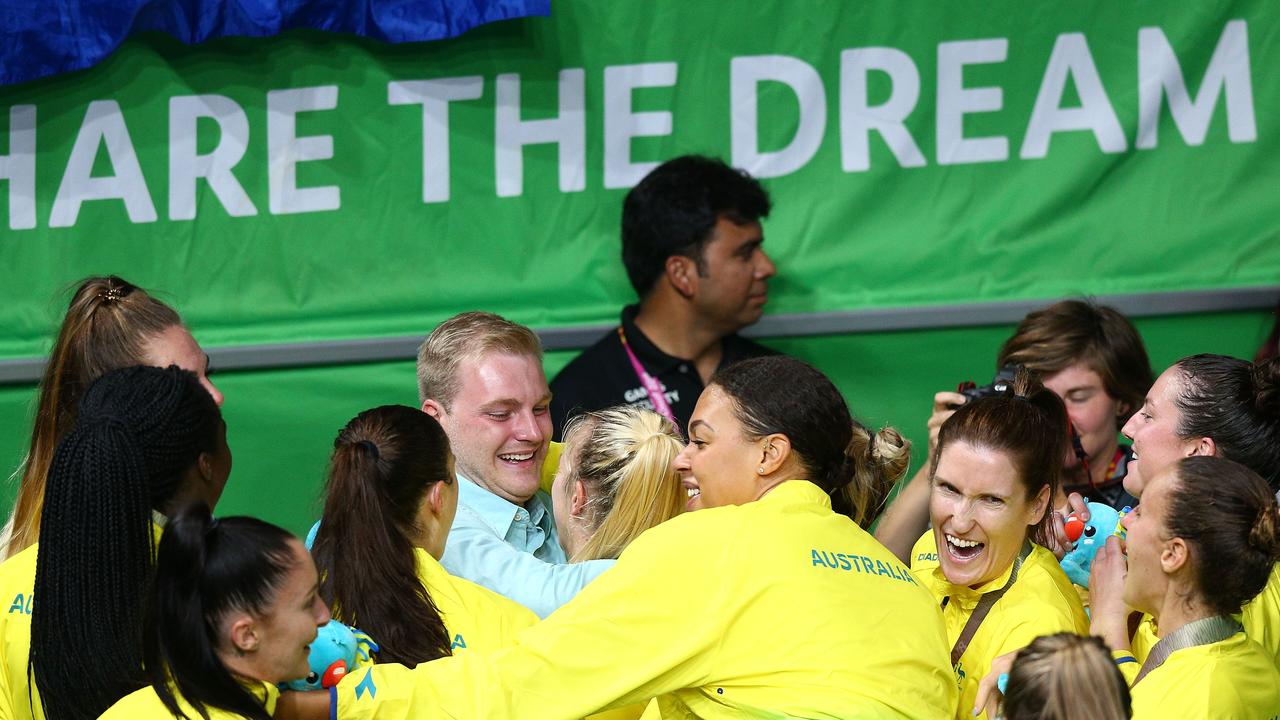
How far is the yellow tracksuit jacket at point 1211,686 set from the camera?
2916mm

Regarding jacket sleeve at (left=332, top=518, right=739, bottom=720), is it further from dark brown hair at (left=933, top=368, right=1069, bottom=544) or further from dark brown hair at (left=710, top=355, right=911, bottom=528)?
dark brown hair at (left=933, top=368, right=1069, bottom=544)

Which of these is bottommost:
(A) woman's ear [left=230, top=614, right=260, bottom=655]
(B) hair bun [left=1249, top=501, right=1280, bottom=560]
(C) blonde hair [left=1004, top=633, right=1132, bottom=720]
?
(C) blonde hair [left=1004, top=633, right=1132, bottom=720]

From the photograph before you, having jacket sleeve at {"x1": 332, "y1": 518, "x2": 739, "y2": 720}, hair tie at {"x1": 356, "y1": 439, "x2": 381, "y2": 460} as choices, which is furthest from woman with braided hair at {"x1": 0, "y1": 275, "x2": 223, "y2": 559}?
jacket sleeve at {"x1": 332, "y1": 518, "x2": 739, "y2": 720}

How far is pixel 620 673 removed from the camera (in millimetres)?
2773

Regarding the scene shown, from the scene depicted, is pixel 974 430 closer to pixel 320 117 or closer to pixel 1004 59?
pixel 1004 59

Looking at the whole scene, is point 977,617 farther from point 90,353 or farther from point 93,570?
point 90,353

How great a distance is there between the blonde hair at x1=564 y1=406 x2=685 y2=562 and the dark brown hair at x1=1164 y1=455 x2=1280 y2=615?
1.16 meters

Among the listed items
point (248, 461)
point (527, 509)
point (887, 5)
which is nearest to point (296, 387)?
point (248, 461)

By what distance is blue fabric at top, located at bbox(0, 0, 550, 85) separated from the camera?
5391mm

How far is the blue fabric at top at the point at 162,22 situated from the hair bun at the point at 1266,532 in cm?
330

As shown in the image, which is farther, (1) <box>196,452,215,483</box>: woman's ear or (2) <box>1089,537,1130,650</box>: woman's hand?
(2) <box>1089,537,1130,650</box>: woman's hand

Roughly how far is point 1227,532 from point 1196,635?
0.21 m

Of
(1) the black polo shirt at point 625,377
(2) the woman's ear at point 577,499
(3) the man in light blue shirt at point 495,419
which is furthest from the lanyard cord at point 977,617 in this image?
(1) the black polo shirt at point 625,377

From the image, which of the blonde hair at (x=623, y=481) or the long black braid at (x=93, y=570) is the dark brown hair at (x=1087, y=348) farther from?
the long black braid at (x=93, y=570)
